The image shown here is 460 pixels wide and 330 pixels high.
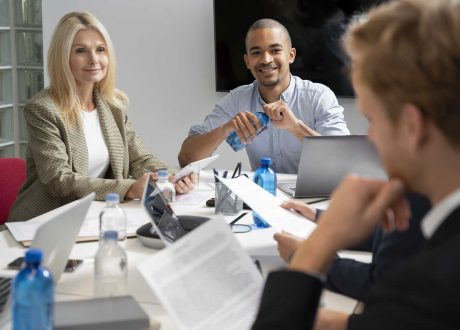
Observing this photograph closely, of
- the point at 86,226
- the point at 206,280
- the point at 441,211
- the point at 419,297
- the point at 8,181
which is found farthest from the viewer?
the point at 8,181

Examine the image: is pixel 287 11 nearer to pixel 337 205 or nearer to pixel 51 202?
pixel 51 202

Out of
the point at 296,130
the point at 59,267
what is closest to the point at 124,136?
the point at 296,130

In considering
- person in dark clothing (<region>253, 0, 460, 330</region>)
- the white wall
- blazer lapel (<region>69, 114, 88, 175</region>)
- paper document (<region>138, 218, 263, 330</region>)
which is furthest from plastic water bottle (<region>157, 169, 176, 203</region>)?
the white wall

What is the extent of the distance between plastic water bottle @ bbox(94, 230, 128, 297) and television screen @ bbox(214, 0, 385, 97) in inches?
117

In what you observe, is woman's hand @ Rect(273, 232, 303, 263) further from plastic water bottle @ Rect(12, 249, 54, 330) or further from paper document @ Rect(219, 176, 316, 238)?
plastic water bottle @ Rect(12, 249, 54, 330)

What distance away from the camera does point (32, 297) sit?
1041mm

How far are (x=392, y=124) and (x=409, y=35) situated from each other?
4.9 inches

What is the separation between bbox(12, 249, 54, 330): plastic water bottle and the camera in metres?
1.04

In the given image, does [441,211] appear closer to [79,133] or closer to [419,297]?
[419,297]

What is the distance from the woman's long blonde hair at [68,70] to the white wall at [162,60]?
1.61 metres

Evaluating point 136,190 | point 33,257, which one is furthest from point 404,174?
point 136,190

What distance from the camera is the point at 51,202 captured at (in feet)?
8.23

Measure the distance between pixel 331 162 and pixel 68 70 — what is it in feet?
4.04

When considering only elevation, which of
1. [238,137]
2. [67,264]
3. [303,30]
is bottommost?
[67,264]
